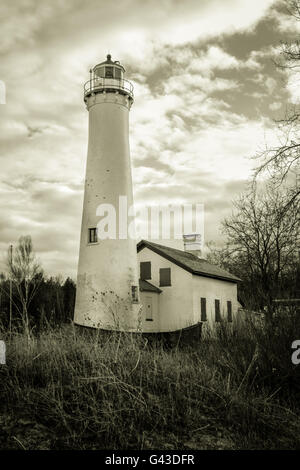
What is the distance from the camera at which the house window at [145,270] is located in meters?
26.8

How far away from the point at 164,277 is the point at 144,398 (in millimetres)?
19825

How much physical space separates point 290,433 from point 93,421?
257cm

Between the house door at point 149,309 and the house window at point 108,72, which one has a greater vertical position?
the house window at point 108,72

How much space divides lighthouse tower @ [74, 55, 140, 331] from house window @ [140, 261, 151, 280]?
6332 mm

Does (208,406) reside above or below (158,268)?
below

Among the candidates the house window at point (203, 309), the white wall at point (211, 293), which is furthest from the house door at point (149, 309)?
the house window at point (203, 309)

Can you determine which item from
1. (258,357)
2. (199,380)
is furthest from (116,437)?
(258,357)

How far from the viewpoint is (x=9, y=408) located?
19.7 feet

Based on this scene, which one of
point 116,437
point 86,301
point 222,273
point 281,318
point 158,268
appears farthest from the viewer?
point 222,273

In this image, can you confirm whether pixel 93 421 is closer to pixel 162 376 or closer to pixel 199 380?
pixel 162 376

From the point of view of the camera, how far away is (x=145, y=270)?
88.2 feet

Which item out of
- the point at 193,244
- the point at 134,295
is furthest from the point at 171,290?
the point at 193,244

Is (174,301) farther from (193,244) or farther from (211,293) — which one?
(193,244)

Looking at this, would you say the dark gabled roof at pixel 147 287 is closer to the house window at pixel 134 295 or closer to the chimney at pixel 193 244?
the house window at pixel 134 295
